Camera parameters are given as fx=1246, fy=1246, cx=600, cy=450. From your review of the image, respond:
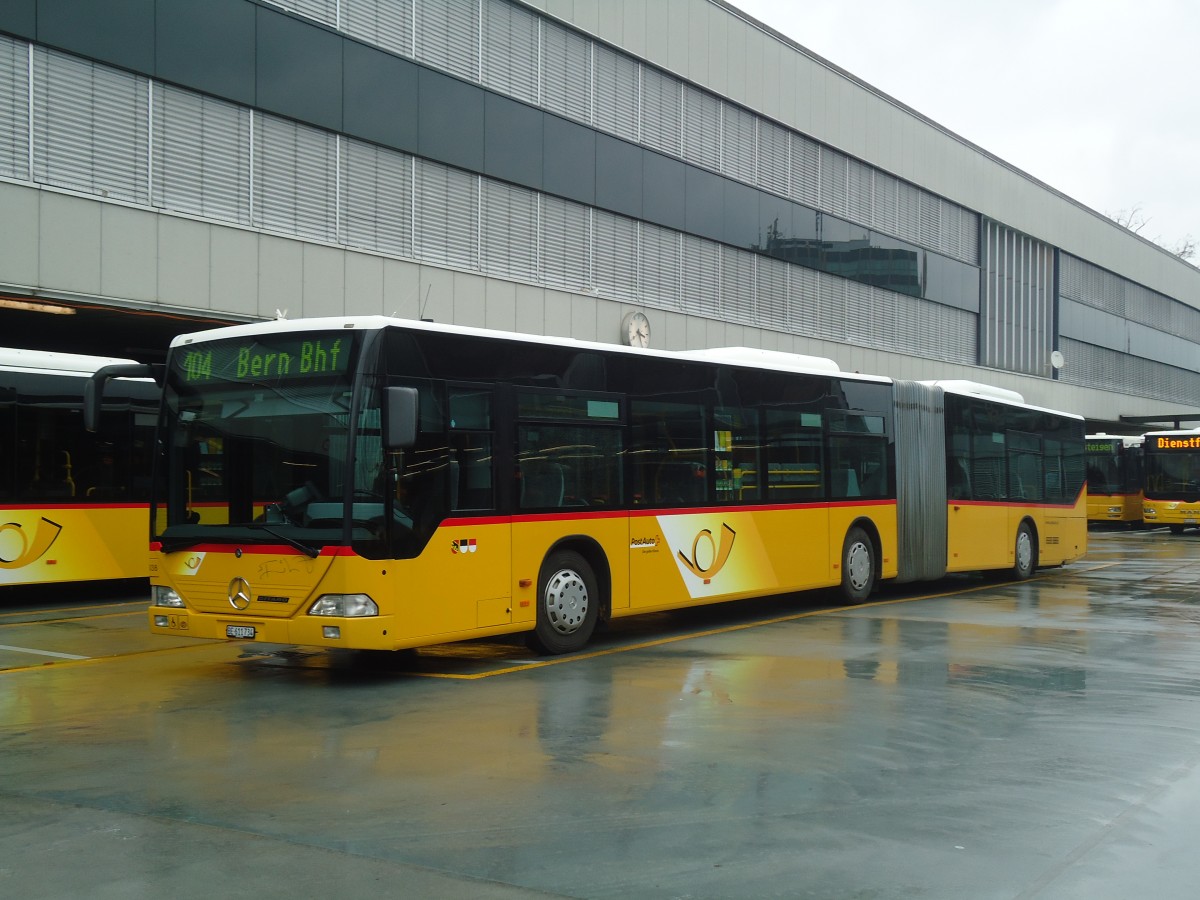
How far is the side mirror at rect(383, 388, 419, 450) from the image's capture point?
31.5 feet

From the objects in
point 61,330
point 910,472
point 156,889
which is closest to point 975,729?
point 156,889

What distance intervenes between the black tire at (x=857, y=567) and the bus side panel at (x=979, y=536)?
7.47 feet

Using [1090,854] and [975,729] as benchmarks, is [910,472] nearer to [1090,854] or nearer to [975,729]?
[975,729]

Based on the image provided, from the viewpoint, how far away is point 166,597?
1070 centimetres

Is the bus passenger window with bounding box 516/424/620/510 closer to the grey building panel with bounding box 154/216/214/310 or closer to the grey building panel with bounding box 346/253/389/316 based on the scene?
the grey building panel with bounding box 154/216/214/310

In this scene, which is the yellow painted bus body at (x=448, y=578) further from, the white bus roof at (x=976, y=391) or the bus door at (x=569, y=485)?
the white bus roof at (x=976, y=391)

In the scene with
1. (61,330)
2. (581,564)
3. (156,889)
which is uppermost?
(61,330)

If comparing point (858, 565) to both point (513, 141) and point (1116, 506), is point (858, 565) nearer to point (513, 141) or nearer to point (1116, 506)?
point (513, 141)

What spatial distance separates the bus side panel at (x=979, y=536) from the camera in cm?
1942

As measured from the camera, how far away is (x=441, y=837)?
19.0ft

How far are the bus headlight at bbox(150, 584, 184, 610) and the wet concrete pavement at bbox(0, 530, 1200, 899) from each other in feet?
2.13

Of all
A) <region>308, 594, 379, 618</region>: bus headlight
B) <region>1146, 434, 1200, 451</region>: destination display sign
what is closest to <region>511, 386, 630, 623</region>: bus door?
<region>308, 594, 379, 618</region>: bus headlight

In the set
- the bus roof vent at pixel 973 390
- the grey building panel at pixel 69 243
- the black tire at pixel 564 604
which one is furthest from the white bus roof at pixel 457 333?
the grey building panel at pixel 69 243

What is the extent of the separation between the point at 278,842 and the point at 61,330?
17976 millimetres
